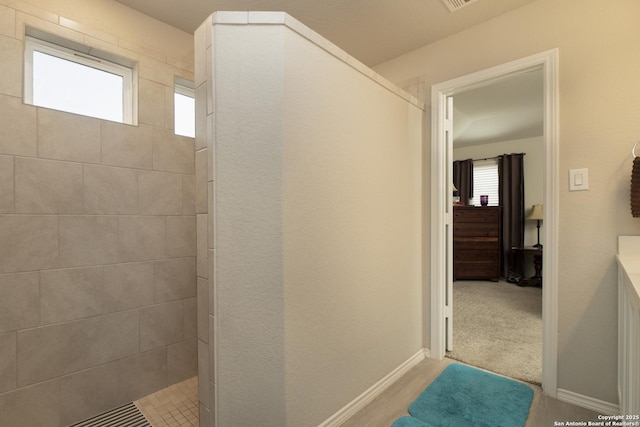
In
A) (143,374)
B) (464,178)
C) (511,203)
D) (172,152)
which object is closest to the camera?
(143,374)

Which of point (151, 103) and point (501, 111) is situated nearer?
point (151, 103)

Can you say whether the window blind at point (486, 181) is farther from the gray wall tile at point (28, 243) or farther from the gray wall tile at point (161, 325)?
the gray wall tile at point (28, 243)

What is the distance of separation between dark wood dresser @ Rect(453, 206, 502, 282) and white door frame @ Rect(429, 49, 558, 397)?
306 centimetres

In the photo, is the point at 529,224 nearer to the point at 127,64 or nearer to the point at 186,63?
the point at 186,63

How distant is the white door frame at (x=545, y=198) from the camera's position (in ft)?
5.87

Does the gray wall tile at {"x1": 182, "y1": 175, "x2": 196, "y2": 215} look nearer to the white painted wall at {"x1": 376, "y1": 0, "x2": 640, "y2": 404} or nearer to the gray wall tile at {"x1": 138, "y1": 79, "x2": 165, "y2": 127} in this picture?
the gray wall tile at {"x1": 138, "y1": 79, "x2": 165, "y2": 127}

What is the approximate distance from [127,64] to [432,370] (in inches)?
116

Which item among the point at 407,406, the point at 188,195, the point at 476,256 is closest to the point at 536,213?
the point at 476,256

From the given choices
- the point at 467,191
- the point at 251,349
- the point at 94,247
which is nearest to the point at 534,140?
the point at 467,191

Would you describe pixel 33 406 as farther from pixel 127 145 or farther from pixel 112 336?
pixel 127 145

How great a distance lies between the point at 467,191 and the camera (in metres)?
5.61

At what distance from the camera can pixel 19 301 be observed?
1.51m

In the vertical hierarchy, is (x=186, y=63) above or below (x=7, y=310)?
above

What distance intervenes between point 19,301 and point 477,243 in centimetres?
548
